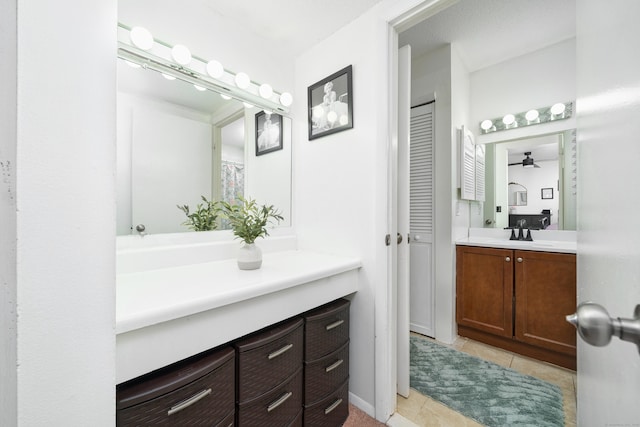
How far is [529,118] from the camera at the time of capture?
7.35 feet

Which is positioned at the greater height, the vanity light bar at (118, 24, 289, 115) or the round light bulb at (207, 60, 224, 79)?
the round light bulb at (207, 60, 224, 79)

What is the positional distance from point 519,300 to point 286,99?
232cm

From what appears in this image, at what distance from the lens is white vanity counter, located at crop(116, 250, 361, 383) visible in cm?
66

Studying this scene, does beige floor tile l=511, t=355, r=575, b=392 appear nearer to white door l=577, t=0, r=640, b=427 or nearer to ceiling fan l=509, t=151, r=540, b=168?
white door l=577, t=0, r=640, b=427

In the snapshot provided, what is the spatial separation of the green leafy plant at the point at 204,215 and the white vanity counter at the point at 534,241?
199 cm

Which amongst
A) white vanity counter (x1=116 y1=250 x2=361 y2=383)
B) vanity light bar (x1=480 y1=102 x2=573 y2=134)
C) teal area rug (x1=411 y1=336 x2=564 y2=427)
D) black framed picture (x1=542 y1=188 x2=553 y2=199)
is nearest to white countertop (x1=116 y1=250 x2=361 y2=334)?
white vanity counter (x1=116 y1=250 x2=361 y2=383)

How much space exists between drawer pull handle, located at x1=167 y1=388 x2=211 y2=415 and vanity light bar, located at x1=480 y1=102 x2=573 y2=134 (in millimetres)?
3005

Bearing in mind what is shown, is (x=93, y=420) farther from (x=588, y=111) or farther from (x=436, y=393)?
(x=436, y=393)

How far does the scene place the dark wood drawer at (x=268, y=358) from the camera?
34.8 inches

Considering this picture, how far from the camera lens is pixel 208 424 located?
77cm

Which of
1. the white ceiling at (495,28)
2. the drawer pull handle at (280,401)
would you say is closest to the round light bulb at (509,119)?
the white ceiling at (495,28)

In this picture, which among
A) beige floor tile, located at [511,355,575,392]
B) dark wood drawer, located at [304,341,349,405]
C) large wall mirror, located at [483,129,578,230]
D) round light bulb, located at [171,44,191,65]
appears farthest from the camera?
large wall mirror, located at [483,129,578,230]

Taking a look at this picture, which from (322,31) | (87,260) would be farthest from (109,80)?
(322,31)

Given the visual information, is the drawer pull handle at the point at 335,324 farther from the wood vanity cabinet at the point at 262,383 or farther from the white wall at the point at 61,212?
the white wall at the point at 61,212
